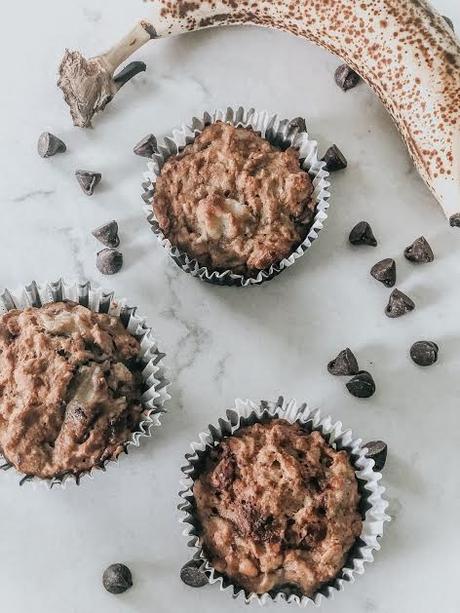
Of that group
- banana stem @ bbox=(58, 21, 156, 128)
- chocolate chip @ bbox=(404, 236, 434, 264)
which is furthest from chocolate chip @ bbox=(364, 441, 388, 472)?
banana stem @ bbox=(58, 21, 156, 128)

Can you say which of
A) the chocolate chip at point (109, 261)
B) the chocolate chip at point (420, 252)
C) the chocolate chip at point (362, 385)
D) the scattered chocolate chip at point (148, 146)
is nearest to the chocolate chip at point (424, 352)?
the chocolate chip at point (362, 385)

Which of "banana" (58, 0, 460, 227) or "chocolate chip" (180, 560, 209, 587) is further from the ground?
"banana" (58, 0, 460, 227)

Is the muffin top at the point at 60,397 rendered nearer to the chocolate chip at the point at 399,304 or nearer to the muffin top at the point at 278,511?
the muffin top at the point at 278,511

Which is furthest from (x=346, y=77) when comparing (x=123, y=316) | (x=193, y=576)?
(x=193, y=576)

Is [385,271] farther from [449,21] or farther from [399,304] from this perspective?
[449,21]

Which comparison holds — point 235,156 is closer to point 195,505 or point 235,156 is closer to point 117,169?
point 117,169

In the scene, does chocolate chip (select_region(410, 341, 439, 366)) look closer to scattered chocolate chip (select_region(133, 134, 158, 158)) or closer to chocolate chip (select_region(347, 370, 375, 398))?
chocolate chip (select_region(347, 370, 375, 398))

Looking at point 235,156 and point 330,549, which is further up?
point 235,156

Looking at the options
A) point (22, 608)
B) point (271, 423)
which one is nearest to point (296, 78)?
point (271, 423)
